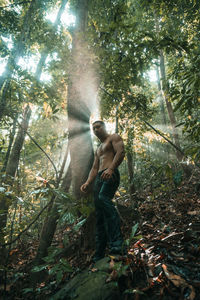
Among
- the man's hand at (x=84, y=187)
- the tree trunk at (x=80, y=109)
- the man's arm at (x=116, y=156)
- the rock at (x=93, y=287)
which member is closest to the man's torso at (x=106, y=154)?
the man's arm at (x=116, y=156)

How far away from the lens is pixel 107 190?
3.10 meters

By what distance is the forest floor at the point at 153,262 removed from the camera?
1.89 meters

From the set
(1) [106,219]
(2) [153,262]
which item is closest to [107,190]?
(1) [106,219]

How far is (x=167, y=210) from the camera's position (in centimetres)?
450

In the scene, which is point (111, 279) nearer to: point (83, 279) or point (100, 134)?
point (83, 279)

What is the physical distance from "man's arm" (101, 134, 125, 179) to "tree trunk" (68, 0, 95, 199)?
3.42 ft

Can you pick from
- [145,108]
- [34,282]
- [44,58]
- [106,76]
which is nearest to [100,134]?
[106,76]

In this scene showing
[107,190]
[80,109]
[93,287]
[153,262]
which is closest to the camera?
[93,287]

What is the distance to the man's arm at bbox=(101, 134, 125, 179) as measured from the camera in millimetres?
2954

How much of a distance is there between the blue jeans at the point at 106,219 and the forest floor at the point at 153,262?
0.31m

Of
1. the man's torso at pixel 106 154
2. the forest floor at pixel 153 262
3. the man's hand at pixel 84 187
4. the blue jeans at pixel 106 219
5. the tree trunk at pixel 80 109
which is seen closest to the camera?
the forest floor at pixel 153 262

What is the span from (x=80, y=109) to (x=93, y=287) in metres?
3.43

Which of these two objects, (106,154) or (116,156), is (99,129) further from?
(116,156)

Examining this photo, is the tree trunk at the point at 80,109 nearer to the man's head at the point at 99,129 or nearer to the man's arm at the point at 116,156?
the man's head at the point at 99,129
